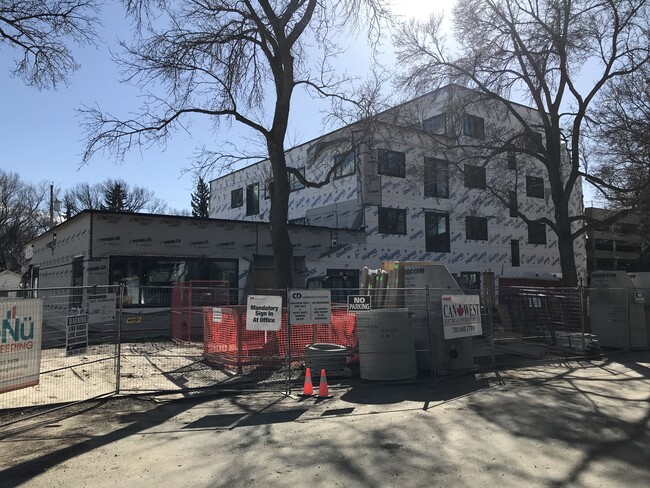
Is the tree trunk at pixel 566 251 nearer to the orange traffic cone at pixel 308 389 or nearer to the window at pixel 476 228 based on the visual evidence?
the window at pixel 476 228

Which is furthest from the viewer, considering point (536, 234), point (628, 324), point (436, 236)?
point (536, 234)

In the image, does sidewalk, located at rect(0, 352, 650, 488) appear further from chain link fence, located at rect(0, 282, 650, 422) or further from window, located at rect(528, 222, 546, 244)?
window, located at rect(528, 222, 546, 244)

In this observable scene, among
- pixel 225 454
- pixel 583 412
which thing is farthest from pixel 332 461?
pixel 583 412

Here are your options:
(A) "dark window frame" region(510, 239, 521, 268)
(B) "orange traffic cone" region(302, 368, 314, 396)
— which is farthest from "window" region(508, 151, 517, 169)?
(B) "orange traffic cone" region(302, 368, 314, 396)

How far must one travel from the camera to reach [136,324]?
59.9 feet

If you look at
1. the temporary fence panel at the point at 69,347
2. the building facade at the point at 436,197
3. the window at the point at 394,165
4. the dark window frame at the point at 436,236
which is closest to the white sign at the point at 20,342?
the temporary fence panel at the point at 69,347

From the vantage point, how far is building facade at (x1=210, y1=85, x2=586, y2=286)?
74.0 ft

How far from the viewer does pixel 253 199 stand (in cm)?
3778

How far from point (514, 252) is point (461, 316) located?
27.7m

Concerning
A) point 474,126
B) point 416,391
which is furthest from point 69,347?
point 474,126

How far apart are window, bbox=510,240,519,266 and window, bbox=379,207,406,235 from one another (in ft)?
37.0

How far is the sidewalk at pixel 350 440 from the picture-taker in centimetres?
472

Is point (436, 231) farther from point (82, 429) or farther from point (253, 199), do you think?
point (82, 429)

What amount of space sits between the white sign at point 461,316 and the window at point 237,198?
30.3m
